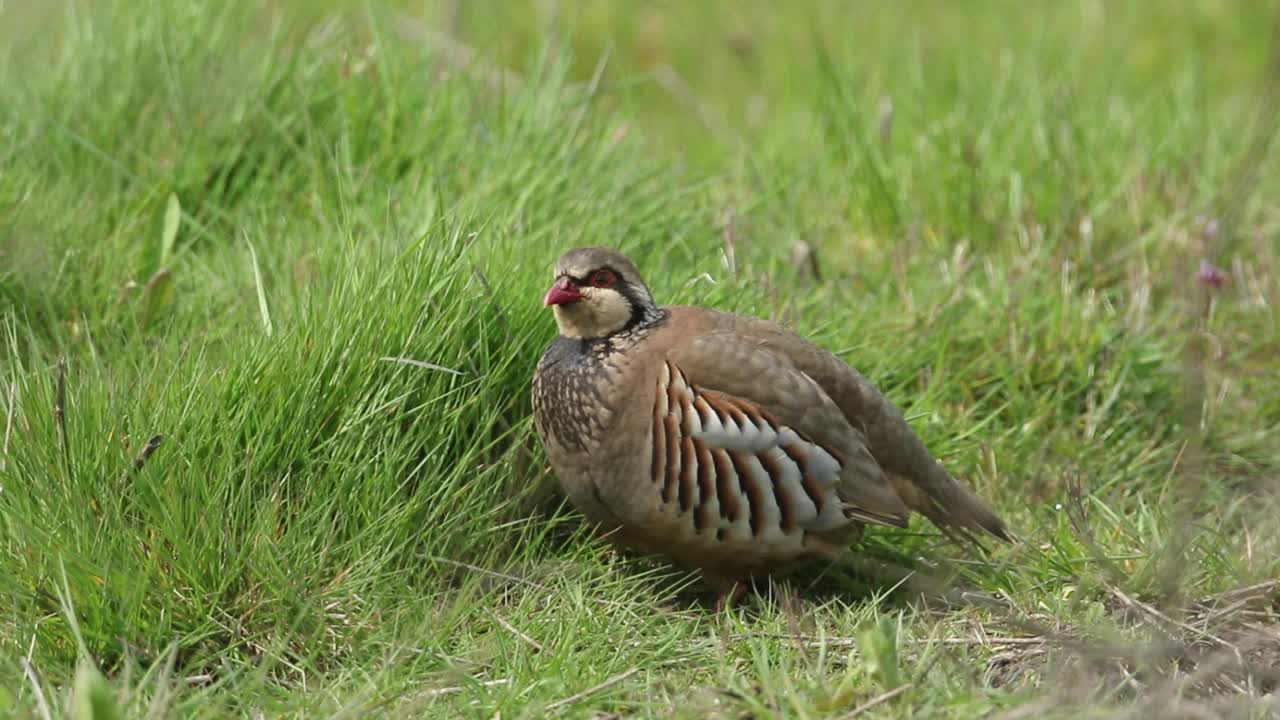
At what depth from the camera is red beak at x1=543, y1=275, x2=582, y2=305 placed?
381 cm

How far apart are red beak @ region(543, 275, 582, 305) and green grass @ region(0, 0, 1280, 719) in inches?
7.9

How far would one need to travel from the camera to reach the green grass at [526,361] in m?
3.21

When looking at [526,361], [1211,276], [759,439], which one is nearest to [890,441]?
[759,439]

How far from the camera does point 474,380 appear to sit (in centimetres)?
388

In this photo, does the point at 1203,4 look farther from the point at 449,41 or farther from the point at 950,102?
the point at 449,41

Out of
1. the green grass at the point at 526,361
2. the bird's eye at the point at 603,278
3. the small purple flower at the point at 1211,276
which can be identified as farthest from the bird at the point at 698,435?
the small purple flower at the point at 1211,276

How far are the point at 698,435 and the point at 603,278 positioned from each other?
455 millimetres

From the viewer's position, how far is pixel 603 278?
3857 millimetres

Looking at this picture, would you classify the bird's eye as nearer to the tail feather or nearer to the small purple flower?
the tail feather

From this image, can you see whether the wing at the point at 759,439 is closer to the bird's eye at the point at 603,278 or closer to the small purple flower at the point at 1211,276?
the bird's eye at the point at 603,278

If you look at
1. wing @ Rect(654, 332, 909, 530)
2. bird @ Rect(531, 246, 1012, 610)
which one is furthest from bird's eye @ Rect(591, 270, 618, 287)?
wing @ Rect(654, 332, 909, 530)

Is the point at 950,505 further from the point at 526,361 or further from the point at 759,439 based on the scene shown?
the point at 526,361

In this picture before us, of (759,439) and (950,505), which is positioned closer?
(759,439)

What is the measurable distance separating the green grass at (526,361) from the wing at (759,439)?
0.24 meters
